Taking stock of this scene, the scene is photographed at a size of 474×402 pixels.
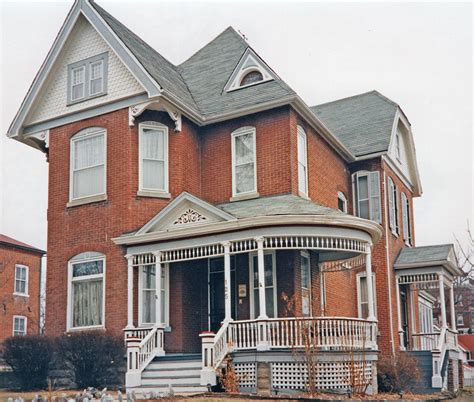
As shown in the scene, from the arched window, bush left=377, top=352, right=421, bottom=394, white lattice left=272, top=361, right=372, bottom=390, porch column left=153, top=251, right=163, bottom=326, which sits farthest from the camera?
the arched window

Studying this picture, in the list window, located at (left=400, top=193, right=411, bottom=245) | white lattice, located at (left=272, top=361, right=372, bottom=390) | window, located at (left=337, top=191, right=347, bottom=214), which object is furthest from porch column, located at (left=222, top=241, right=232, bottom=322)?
window, located at (left=400, top=193, right=411, bottom=245)

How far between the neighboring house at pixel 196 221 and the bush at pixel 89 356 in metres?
0.70

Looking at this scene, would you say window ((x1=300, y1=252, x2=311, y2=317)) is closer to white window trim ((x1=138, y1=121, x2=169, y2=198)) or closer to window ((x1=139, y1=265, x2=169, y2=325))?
window ((x1=139, y1=265, x2=169, y2=325))

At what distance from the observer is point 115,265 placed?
64.0 ft

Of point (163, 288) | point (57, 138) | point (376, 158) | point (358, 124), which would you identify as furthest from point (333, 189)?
point (57, 138)

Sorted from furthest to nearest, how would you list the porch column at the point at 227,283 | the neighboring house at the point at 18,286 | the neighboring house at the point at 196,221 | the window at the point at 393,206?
the neighboring house at the point at 18,286, the window at the point at 393,206, the porch column at the point at 227,283, the neighboring house at the point at 196,221

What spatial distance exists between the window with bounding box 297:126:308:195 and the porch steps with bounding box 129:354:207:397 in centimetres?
655

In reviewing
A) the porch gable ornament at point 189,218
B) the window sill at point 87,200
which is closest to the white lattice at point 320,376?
the porch gable ornament at point 189,218

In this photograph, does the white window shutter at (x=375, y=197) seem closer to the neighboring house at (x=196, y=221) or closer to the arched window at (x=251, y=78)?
the neighboring house at (x=196, y=221)

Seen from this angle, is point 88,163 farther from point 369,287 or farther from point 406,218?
point 406,218

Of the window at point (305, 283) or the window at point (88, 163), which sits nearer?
the window at point (305, 283)

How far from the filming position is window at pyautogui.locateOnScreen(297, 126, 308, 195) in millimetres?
21098

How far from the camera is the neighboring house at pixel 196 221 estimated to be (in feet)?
55.1

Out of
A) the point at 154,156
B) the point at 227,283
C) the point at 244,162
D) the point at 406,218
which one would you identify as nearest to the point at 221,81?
the point at 244,162
